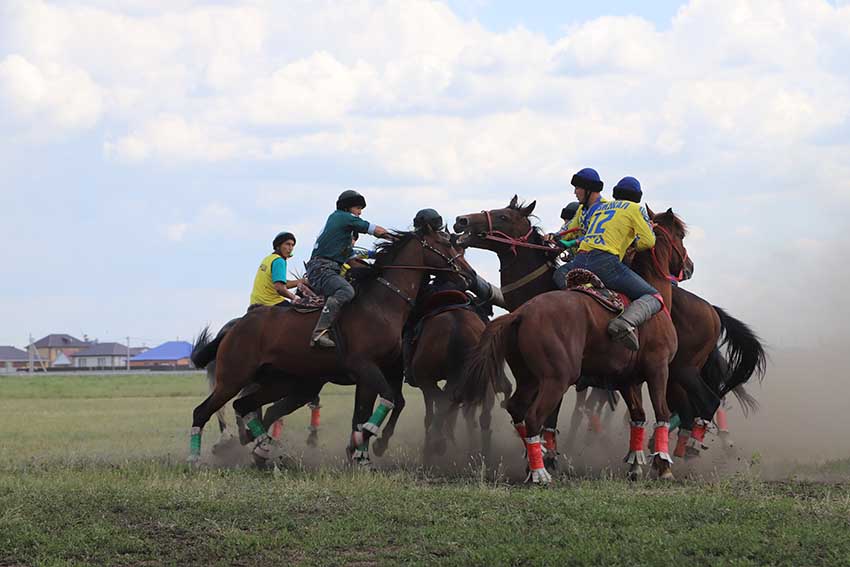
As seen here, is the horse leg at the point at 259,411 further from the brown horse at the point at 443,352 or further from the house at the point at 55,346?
the house at the point at 55,346

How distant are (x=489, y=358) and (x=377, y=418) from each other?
213cm

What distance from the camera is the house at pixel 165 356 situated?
131500mm

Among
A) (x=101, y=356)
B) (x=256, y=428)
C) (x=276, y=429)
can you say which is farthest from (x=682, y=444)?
(x=101, y=356)

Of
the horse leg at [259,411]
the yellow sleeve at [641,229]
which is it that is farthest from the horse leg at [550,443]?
the horse leg at [259,411]

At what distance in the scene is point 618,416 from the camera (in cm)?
1872

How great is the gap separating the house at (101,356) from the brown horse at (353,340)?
133 meters

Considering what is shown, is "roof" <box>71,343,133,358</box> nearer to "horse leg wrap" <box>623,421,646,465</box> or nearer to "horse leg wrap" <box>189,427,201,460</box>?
"horse leg wrap" <box>189,427,201,460</box>

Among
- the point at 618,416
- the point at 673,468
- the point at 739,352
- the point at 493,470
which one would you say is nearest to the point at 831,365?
the point at 618,416

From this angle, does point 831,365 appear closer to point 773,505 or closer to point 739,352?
point 739,352

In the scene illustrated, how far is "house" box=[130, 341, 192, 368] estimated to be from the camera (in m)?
132

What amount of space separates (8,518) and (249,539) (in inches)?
82.0

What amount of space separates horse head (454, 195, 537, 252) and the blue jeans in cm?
147

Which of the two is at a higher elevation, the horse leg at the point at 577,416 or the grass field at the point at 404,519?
the horse leg at the point at 577,416

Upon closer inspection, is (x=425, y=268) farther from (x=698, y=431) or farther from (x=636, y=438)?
(x=698, y=431)
